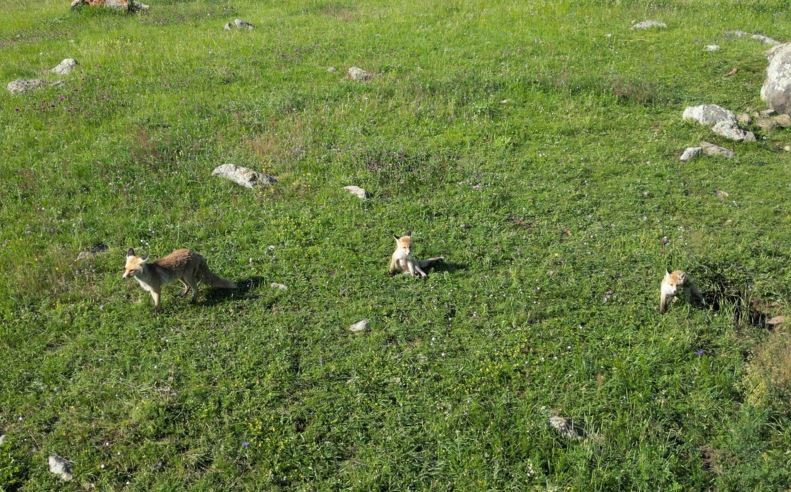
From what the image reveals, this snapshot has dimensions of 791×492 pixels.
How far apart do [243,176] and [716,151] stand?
11.4m

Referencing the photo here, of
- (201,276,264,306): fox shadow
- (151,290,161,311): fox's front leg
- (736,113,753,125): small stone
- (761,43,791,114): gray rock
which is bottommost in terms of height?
(201,276,264,306): fox shadow

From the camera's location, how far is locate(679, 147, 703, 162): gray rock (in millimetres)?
15638

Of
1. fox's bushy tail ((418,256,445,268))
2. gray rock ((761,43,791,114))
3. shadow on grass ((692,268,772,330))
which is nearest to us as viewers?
shadow on grass ((692,268,772,330))

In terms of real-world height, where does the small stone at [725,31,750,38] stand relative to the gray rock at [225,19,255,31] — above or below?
below

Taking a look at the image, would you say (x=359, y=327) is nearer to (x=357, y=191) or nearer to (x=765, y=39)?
(x=357, y=191)

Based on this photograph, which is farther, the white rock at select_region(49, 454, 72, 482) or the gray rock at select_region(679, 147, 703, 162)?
the gray rock at select_region(679, 147, 703, 162)

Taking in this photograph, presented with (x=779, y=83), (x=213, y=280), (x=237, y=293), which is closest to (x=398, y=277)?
(x=237, y=293)

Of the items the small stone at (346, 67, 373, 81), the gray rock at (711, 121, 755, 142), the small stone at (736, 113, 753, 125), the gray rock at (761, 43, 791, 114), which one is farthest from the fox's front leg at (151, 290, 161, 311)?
the gray rock at (761, 43, 791, 114)

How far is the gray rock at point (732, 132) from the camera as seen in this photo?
16.5 m

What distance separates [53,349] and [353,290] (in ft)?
15.5

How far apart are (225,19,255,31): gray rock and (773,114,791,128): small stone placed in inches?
732

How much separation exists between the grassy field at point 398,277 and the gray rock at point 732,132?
0.92 ft

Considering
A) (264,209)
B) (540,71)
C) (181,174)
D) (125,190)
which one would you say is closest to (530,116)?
(540,71)

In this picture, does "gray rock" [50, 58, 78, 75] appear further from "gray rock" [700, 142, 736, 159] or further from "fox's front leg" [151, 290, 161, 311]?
"gray rock" [700, 142, 736, 159]
